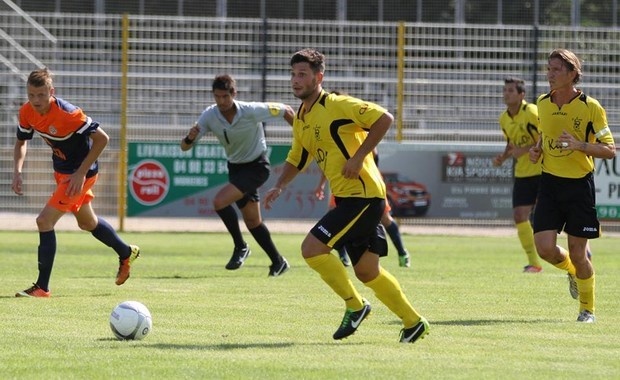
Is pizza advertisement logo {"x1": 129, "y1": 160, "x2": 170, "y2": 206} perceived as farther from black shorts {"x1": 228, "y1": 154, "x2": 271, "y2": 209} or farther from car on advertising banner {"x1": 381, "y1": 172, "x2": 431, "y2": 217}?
black shorts {"x1": 228, "y1": 154, "x2": 271, "y2": 209}

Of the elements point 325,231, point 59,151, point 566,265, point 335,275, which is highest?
point 59,151

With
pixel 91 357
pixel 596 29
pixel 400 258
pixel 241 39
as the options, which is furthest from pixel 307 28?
pixel 91 357

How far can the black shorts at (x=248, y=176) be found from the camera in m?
13.5

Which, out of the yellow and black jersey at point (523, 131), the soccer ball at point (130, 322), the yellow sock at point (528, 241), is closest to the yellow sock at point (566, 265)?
the soccer ball at point (130, 322)

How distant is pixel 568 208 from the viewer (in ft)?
30.9

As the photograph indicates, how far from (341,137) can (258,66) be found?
1606 centimetres

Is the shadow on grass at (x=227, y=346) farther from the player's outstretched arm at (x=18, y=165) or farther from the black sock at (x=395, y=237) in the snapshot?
the black sock at (x=395, y=237)

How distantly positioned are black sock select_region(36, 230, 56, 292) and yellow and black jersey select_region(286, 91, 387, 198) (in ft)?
12.2

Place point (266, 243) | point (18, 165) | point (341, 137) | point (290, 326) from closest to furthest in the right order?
point (341, 137) → point (290, 326) → point (18, 165) → point (266, 243)

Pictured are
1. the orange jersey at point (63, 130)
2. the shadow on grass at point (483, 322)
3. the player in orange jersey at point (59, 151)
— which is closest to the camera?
the shadow on grass at point (483, 322)

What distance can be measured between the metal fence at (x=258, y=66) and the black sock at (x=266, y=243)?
9627 millimetres

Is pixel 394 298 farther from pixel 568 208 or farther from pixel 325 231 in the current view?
pixel 568 208

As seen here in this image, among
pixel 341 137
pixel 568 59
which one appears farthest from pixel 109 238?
pixel 568 59

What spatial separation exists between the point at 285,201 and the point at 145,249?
5.04 metres
